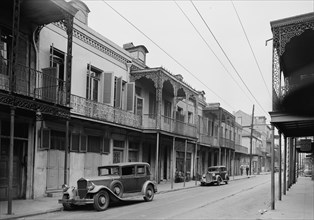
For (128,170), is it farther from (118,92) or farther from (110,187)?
(118,92)

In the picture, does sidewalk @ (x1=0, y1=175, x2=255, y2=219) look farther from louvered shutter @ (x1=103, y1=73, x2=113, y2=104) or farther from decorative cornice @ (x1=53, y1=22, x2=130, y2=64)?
decorative cornice @ (x1=53, y1=22, x2=130, y2=64)

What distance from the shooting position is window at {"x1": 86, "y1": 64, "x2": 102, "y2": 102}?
19.5 metres

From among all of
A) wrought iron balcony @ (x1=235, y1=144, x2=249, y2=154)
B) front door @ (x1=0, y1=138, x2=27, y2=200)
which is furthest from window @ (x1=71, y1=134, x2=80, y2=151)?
wrought iron balcony @ (x1=235, y1=144, x2=249, y2=154)

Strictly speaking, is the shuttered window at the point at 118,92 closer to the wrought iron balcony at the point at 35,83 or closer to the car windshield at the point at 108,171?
the wrought iron balcony at the point at 35,83

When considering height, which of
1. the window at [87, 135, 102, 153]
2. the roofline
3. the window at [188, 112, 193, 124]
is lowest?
the window at [87, 135, 102, 153]

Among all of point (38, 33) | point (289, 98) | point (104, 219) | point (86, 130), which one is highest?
point (38, 33)

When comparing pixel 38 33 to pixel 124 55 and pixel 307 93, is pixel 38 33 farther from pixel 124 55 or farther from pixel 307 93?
pixel 307 93

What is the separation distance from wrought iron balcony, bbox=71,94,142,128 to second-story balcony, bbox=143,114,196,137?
68 cm

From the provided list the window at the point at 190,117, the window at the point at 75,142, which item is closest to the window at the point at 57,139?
the window at the point at 75,142

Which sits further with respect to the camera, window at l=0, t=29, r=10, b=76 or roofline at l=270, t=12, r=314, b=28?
window at l=0, t=29, r=10, b=76

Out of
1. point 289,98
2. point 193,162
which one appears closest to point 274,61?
point 289,98

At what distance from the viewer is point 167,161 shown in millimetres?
29750

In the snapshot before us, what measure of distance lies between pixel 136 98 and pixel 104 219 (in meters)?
14.4

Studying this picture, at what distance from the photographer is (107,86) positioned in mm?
20391
